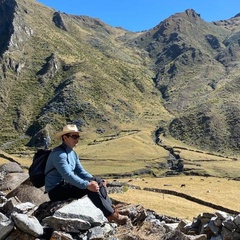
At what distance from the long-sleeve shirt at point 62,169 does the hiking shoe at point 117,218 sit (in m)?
1.33

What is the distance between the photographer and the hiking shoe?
1247cm

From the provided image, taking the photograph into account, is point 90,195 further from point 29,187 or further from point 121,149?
point 121,149

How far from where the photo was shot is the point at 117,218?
12.6 meters

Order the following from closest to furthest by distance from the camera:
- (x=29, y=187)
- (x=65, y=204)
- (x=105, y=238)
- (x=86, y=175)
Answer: (x=105, y=238) → (x=65, y=204) → (x=86, y=175) → (x=29, y=187)

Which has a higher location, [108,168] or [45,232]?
[45,232]

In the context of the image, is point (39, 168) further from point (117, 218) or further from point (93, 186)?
point (117, 218)

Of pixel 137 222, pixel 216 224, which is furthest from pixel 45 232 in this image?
pixel 216 224

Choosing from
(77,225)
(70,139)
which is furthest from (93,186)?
(70,139)

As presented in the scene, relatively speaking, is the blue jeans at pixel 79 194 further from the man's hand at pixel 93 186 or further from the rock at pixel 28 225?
the rock at pixel 28 225

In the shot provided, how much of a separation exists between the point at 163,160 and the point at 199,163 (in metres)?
13.8

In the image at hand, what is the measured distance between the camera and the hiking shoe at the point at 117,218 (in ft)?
40.9

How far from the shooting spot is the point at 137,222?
45.1 ft

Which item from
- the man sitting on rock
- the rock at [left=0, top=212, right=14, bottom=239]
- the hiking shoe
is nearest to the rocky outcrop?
the rock at [left=0, top=212, right=14, bottom=239]

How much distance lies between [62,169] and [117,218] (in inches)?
95.1
